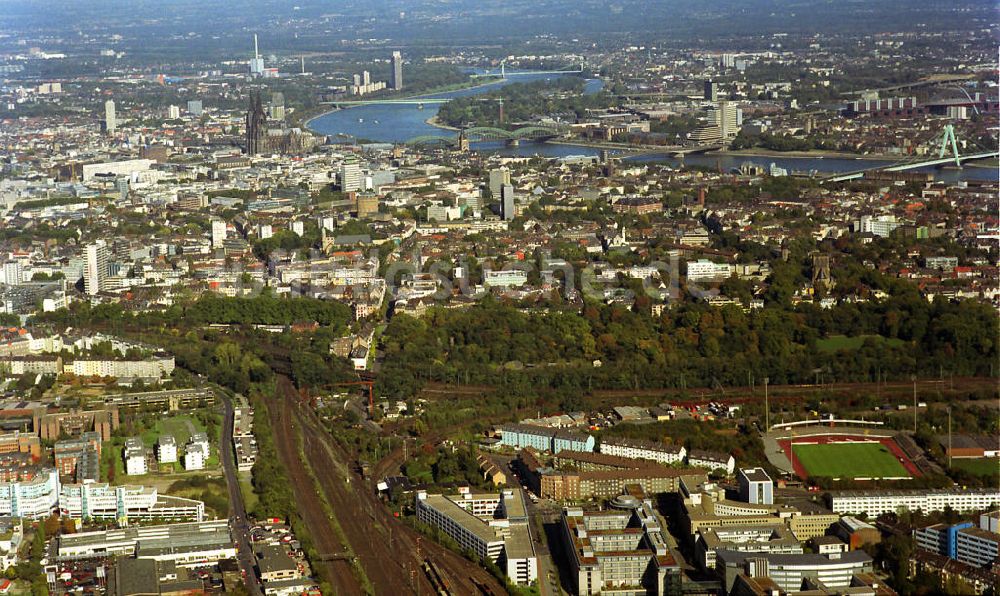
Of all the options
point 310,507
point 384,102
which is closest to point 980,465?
point 310,507

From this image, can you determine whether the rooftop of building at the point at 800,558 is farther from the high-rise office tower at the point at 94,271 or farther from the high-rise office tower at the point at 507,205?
the high-rise office tower at the point at 507,205

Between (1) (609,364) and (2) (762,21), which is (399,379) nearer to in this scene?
(1) (609,364)

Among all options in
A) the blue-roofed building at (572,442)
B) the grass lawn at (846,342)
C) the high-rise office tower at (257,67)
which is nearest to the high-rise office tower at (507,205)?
the grass lawn at (846,342)

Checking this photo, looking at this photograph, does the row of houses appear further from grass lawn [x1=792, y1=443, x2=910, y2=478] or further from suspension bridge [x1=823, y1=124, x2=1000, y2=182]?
suspension bridge [x1=823, y1=124, x2=1000, y2=182]

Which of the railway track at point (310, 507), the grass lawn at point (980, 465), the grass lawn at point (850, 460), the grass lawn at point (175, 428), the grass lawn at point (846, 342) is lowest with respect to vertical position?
the grass lawn at point (850, 460)

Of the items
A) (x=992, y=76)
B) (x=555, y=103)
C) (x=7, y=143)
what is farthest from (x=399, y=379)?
(x=555, y=103)
